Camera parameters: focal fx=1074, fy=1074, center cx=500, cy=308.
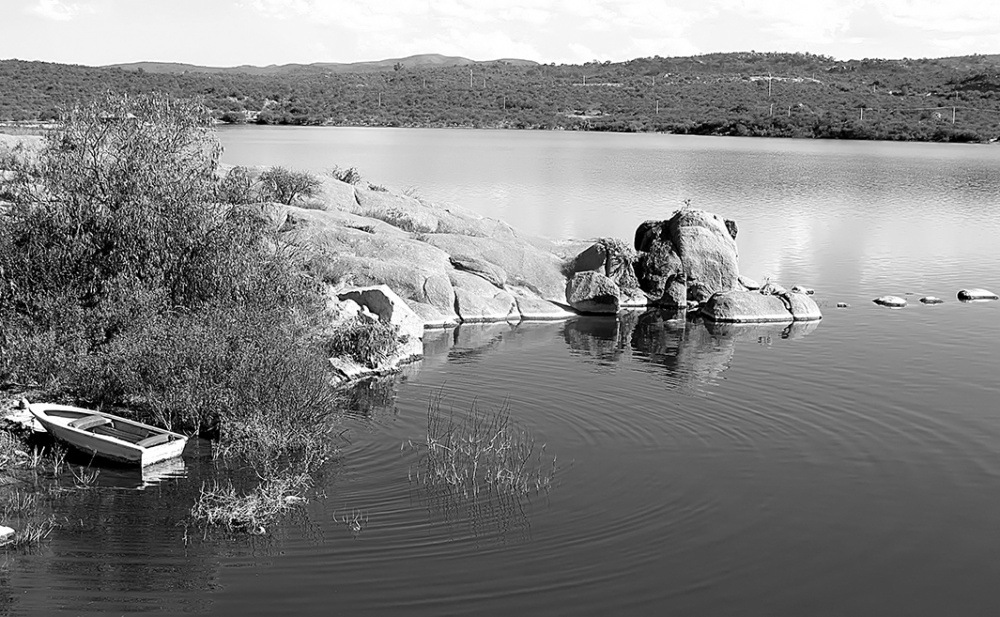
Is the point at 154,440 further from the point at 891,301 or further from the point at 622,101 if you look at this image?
the point at 622,101

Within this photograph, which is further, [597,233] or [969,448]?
[597,233]

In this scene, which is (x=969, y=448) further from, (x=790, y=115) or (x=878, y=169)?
(x=790, y=115)

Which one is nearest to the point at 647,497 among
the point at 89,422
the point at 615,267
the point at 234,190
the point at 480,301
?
the point at 89,422

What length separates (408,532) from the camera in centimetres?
1580

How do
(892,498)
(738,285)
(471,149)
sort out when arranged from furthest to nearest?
(471,149), (738,285), (892,498)

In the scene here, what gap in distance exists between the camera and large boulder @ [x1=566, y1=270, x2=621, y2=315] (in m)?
34.1

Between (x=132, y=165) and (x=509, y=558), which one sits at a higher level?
(x=132, y=165)

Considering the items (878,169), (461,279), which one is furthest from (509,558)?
(878,169)

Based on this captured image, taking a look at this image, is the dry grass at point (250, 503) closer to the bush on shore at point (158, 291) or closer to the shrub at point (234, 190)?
the bush on shore at point (158, 291)

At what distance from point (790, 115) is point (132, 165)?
115 meters

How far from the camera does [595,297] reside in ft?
112

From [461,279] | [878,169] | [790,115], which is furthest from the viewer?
[790,115]

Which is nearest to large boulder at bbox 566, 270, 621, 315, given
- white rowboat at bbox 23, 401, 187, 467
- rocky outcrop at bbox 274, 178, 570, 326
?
rocky outcrop at bbox 274, 178, 570, 326

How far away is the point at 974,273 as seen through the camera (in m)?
40.4
